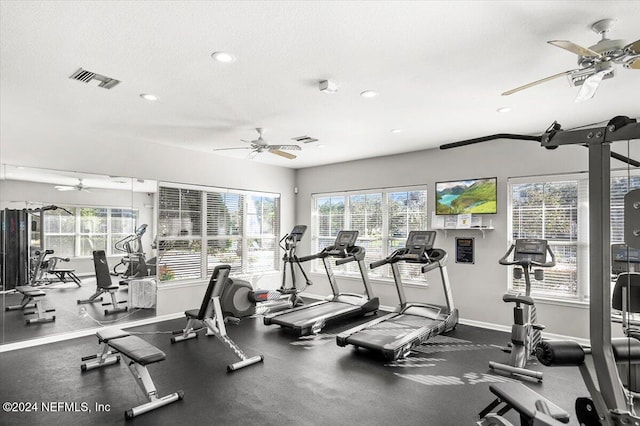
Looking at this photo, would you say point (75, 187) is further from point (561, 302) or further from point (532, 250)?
point (561, 302)

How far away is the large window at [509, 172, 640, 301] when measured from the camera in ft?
15.6

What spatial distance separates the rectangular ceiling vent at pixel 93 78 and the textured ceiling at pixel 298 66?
0.26 feet

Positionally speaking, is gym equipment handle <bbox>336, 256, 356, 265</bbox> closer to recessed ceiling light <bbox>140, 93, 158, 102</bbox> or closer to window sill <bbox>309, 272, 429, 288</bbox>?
window sill <bbox>309, 272, 429, 288</bbox>

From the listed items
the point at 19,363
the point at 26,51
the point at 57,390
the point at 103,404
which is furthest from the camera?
the point at 19,363

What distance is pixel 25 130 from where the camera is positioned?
15.1 feet

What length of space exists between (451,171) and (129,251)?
513cm

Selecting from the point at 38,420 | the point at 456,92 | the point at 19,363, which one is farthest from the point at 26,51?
the point at 456,92

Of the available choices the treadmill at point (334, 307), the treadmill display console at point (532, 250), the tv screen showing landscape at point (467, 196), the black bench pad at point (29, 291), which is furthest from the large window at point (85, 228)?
the treadmill display console at point (532, 250)

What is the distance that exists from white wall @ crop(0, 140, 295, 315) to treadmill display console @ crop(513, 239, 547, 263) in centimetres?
478

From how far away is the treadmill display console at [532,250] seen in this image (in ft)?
13.3

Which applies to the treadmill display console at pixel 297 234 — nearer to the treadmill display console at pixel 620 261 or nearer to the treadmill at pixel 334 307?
the treadmill at pixel 334 307

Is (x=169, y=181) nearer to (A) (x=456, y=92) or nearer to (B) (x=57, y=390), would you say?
(B) (x=57, y=390)

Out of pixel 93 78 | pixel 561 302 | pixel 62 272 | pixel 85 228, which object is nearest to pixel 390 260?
pixel 561 302

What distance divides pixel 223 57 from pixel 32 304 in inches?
165
